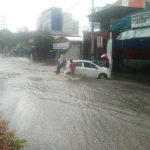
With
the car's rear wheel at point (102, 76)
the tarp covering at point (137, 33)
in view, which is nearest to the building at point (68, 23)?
the tarp covering at point (137, 33)

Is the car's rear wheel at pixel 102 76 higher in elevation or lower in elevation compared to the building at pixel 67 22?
lower

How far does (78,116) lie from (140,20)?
33.4ft

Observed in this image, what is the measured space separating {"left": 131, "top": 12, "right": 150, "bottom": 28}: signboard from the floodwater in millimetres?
4853

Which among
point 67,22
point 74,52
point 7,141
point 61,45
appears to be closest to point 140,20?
point 7,141

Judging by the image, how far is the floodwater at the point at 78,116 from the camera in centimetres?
592

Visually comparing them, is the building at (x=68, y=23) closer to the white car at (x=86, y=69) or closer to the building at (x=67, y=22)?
the building at (x=67, y=22)

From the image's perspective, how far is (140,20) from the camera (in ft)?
53.1

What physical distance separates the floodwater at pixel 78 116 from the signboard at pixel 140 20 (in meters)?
4.85

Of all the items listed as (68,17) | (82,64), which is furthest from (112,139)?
(68,17)

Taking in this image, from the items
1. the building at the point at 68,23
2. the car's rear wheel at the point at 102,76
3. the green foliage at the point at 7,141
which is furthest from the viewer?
the building at the point at 68,23

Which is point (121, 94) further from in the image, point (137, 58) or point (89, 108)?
point (137, 58)

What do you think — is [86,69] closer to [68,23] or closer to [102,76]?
[102,76]

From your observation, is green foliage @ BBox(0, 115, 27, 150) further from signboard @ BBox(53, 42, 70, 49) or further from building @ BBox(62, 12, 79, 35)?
building @ BBox(62, 12, 79, 35)

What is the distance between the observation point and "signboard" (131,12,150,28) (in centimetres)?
1557
